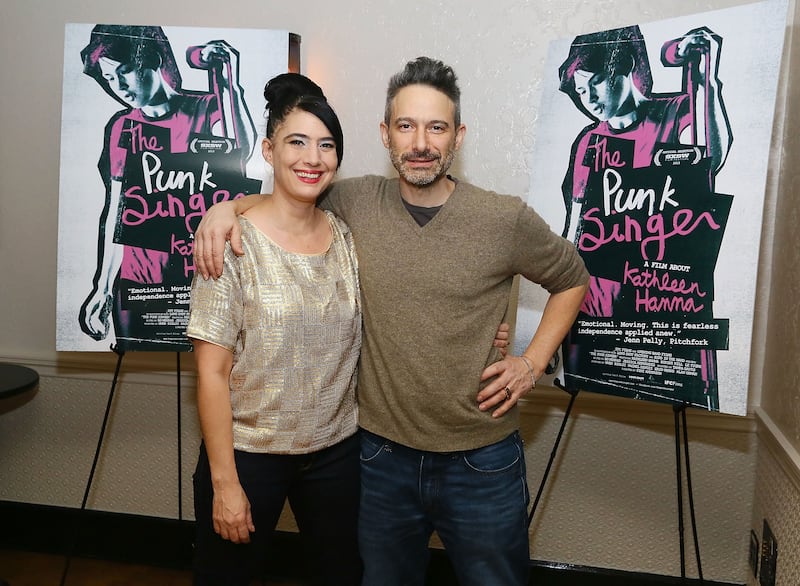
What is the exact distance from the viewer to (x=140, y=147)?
2178 millimetres

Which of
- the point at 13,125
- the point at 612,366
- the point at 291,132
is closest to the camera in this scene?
the point at 291,132

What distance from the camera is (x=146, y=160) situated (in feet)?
7.14

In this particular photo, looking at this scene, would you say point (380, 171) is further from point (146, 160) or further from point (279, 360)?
point (279, 360)

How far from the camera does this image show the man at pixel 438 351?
1644 millimetres

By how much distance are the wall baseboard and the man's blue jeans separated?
0.91m

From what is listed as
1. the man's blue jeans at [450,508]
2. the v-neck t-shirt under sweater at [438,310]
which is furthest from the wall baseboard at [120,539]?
the v-neck t-shirt under sweater at [438,310]

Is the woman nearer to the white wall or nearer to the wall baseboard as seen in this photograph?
the white wall

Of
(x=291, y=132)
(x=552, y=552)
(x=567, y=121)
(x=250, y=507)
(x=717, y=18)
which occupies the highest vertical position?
(x=717, y=18)

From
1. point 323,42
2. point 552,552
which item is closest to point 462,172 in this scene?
point 323,42

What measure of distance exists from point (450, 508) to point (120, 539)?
5.60 feet

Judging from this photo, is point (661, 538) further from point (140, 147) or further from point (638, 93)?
point (140, 147)

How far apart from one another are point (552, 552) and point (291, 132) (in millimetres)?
1767

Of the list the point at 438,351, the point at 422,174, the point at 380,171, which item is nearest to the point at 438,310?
the point at 438,351

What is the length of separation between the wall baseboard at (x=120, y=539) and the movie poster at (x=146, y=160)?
0.91m
